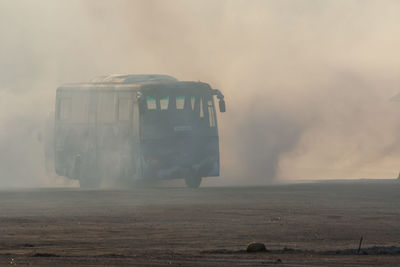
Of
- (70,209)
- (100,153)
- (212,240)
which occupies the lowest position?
(100,153)

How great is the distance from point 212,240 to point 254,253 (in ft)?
7.42

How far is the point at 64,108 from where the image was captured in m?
41.2

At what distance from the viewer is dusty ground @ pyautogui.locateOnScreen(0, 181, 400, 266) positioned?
1549 cm

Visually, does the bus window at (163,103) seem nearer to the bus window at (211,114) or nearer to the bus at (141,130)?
the bus at (141,130)

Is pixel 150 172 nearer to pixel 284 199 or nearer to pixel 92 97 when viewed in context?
pixel 92 97

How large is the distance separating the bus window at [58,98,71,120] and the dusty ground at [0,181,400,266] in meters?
7.41

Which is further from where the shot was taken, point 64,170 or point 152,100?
point 64,170

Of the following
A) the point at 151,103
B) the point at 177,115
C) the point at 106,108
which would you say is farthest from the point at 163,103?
the point at 106,108

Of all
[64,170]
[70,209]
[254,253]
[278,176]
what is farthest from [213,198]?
[278,176]

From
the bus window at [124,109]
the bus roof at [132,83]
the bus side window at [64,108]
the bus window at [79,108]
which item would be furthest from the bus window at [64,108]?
the bus window at [124,109]

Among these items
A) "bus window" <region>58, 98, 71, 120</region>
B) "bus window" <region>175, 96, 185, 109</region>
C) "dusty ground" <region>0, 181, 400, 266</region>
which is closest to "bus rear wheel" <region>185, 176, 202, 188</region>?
"bus window" <region>175, 96, 185, 109</region>

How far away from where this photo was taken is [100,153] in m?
39.7

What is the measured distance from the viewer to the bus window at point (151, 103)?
3825cm

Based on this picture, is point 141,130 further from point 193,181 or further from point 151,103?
point 193,181
